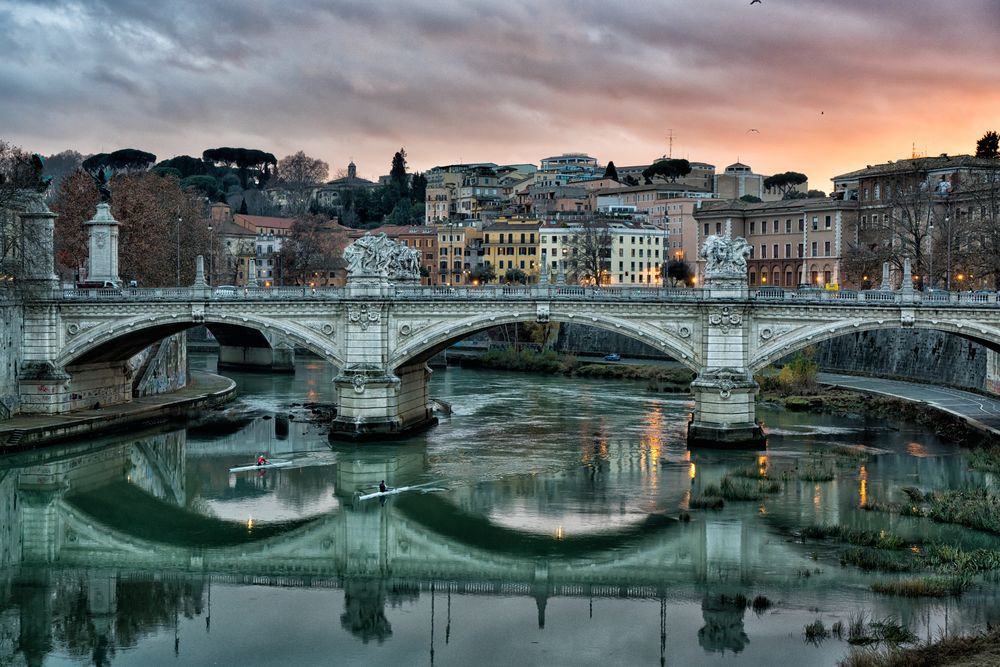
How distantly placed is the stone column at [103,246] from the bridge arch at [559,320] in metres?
12.5

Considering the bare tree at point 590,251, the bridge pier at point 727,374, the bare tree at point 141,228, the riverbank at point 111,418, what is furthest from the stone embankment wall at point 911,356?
the bare tree at point 141,228

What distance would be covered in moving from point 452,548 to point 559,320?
1299cm

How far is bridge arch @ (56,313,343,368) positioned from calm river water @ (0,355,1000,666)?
3.65m

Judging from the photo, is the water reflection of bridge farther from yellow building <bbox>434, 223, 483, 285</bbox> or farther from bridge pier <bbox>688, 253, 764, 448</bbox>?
yellow building <bbox>434, 223, 483, 285</bbox>

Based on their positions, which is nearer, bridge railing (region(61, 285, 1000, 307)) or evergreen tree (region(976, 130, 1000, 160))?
bridge railing (region(61, 285, 1000, 307))

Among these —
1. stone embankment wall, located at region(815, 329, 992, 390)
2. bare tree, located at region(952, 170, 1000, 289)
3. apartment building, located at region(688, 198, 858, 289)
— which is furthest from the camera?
apartment building, located at region(688, 198, 858, 289)

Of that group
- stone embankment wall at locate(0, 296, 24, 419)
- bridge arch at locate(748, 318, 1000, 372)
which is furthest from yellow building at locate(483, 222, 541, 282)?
bridge arch at locate(748, 318, 1000, 372)

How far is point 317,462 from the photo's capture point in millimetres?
37719

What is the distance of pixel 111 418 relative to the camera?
141 ft

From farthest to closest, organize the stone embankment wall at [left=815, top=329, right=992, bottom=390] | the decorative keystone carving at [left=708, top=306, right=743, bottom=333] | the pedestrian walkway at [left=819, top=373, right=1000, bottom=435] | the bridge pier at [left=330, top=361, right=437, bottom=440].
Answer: the stone embankment wall at [left=815, top=329, right=992, bottom=390] → the bridge pier at [left=330, top=361, right=437, bottom=440] → the pedestrian walkway at [left=819, top=373, right=1000, bottom=435] → the decorative keystone carving at [left=708, top=306, right=743, bottom=333]

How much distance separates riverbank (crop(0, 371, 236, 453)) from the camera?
1523 inches

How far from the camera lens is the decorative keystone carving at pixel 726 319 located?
37.5 m

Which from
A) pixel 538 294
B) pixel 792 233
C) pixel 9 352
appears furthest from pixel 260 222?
pixel 538 294

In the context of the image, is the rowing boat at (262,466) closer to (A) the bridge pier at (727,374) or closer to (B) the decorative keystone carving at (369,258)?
(B) the decorative keystone carving at (369,258)
